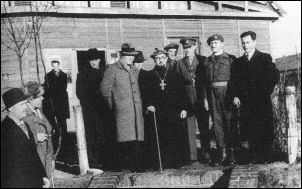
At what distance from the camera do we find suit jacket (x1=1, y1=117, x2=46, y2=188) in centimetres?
397

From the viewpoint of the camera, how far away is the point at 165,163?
21.9 feet

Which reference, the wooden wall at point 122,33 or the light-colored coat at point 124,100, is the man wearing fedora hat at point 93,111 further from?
the wooden wall at point 122,33

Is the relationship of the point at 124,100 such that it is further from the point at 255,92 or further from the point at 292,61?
the point at 292,61

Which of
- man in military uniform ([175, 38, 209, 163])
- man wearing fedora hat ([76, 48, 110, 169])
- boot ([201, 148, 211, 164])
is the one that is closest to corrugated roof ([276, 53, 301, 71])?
man in military uniform ([175, 38, 209, 163])

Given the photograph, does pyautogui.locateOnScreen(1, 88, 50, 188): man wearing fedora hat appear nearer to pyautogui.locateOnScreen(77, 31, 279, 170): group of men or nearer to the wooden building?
pyautogui.locateOnScreen(77, 31, 279, 170): group of men

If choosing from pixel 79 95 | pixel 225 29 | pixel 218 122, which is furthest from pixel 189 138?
pixel 225 29

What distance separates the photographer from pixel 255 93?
5.95 m

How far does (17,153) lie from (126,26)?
7894 millimetres

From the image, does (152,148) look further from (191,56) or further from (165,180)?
(191,56)

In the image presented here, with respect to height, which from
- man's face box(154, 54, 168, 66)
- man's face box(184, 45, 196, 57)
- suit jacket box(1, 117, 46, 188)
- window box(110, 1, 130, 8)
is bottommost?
suit jacket box(1, 117, 46, 188)

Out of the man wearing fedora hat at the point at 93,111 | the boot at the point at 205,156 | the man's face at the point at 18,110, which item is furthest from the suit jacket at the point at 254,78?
the man's face at the point at 18,110

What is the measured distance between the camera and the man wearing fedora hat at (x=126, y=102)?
6.29 meters

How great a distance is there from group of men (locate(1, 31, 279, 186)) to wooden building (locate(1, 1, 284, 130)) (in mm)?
3692

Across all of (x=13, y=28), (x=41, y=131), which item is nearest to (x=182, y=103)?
(x=41, y=131)
